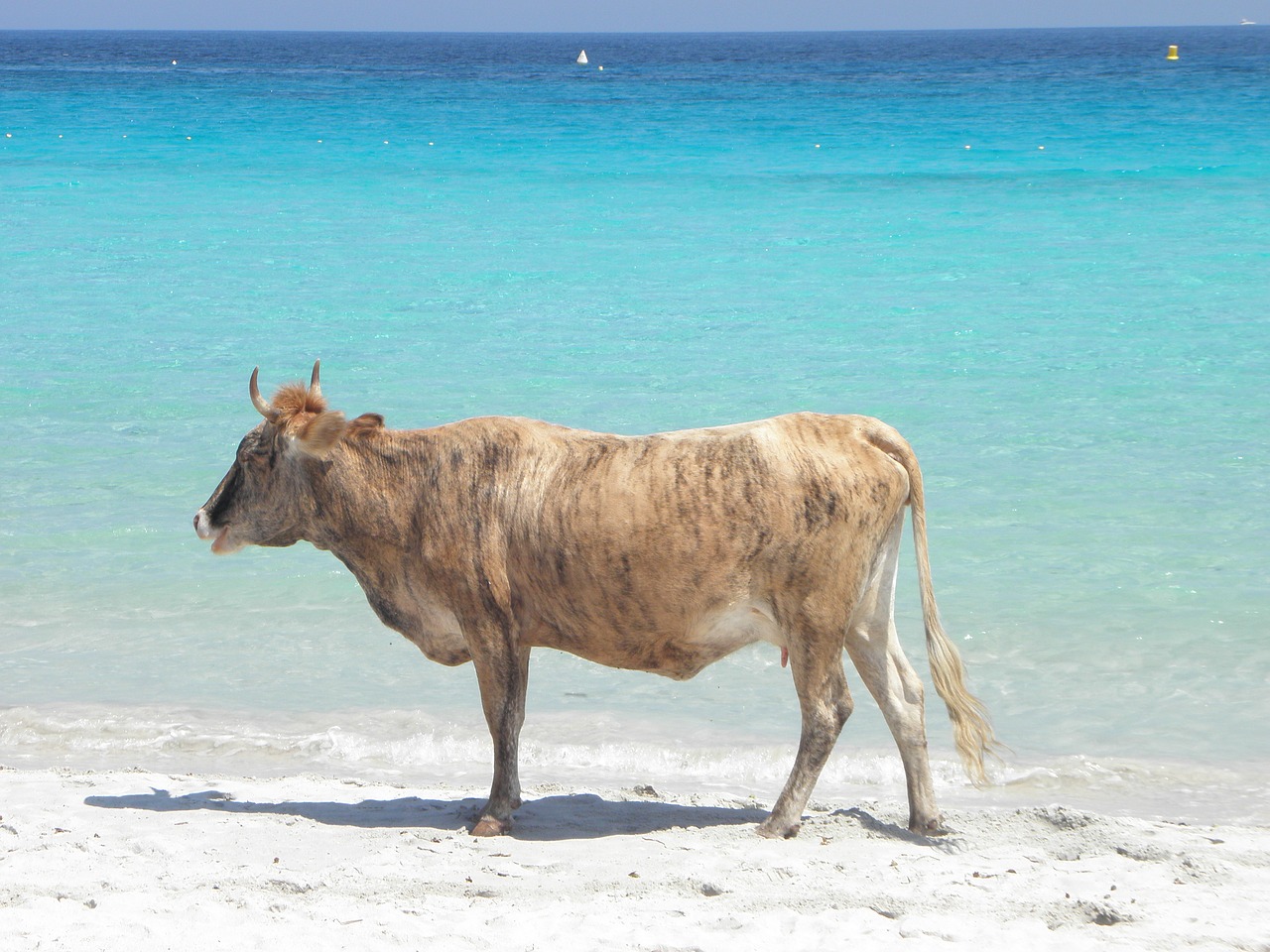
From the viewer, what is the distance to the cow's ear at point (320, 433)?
5711mm

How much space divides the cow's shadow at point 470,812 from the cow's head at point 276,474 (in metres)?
1.04

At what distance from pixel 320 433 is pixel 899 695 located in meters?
2.46

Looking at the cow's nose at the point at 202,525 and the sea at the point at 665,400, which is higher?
the cow's nose at the point at 202,525

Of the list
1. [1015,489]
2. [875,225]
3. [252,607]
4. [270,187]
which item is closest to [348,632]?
[252,607]

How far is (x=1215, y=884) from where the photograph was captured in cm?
490

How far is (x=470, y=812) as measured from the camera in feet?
19.3

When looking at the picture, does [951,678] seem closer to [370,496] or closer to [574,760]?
[574,760]

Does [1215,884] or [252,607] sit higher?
[1215,884]

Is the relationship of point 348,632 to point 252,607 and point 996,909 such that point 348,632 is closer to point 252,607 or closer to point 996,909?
point 252,607

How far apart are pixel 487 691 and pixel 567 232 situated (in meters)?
19.6

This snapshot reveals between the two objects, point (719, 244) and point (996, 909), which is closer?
point (996, 909)

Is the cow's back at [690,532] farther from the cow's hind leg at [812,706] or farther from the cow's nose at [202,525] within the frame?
the cow's nose at [202,525]

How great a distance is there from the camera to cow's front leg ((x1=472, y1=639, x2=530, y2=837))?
558cm

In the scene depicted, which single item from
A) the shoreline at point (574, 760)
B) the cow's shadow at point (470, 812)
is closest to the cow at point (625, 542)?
the cow's shadow at point (470, 812)
